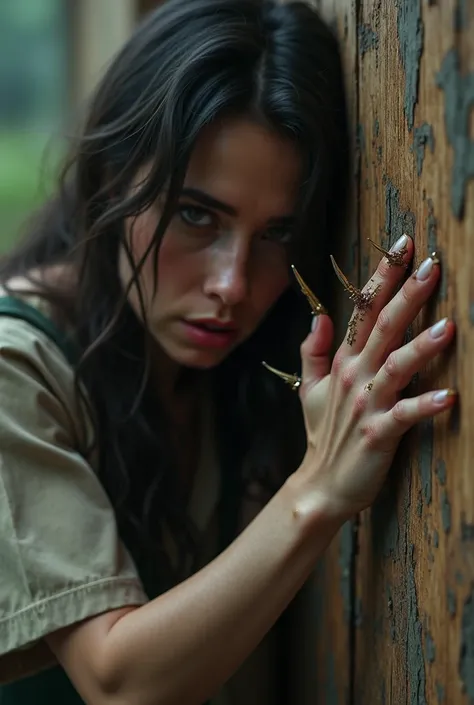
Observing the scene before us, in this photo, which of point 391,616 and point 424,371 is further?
point 391,616

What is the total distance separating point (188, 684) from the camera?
79 centimetres

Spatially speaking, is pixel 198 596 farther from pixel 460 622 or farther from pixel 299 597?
pixel 299 597

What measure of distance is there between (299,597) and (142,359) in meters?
0.37

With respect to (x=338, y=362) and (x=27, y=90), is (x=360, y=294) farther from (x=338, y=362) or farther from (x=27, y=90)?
(x=27, y=90)

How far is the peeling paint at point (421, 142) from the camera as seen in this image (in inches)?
23.1

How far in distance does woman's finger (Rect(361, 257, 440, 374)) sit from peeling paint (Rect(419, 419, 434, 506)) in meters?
0.08

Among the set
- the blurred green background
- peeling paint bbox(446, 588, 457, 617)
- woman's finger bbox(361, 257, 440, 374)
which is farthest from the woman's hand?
the blurred green background

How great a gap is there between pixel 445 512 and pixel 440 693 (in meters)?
0.12

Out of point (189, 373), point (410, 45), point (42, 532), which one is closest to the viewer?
point (410, 45)

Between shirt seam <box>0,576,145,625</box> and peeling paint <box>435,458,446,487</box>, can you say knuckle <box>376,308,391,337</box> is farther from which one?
shirt seam <box>0,576,145,625</box>

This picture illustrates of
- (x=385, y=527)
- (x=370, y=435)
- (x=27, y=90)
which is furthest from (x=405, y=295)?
(x=27, y=90)

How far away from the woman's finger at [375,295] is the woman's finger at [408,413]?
0.25 feet

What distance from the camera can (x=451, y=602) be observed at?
22.3 inches

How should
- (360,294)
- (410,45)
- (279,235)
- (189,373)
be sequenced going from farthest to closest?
(189,373) → (279,235) → (360,294) → (410,45)
